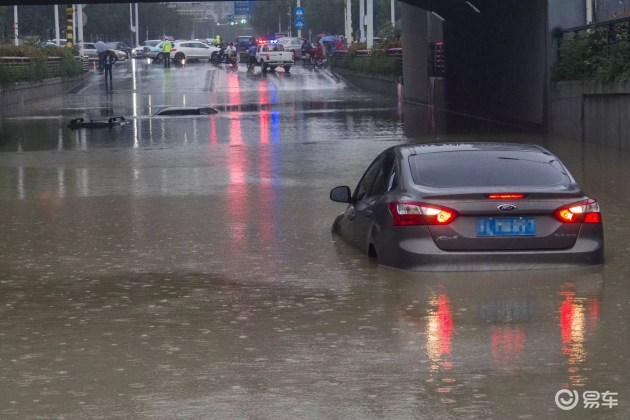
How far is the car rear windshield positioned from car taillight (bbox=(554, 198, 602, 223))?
12.7 inches

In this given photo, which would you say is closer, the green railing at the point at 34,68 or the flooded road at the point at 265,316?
the flooded road at the point at 265,316

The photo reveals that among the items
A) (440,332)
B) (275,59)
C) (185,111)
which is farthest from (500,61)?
(275,59)

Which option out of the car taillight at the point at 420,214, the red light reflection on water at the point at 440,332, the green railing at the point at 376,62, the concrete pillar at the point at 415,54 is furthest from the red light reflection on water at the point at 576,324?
the green railing at the point at 376,62

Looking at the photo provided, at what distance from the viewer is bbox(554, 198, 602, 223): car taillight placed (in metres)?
10.9

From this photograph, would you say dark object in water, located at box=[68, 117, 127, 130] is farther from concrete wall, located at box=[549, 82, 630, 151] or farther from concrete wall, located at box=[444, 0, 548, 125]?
concrete wall, located at box=[549, 82, 630, 151]

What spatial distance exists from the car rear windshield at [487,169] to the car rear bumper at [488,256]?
509 mm

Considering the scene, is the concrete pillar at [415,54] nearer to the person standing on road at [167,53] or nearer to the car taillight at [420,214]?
the car taillight at [420,214]

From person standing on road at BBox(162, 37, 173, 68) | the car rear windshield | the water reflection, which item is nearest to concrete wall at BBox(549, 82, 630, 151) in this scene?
the car rear windshield

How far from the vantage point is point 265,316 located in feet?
31.4

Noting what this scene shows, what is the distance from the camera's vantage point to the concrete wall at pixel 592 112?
79.4ft

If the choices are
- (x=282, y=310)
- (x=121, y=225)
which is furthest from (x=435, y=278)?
(x=121, y=225)

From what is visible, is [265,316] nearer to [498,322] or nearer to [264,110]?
[498,322]

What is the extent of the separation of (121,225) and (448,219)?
5469 mm

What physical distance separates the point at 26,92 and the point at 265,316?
148ft
